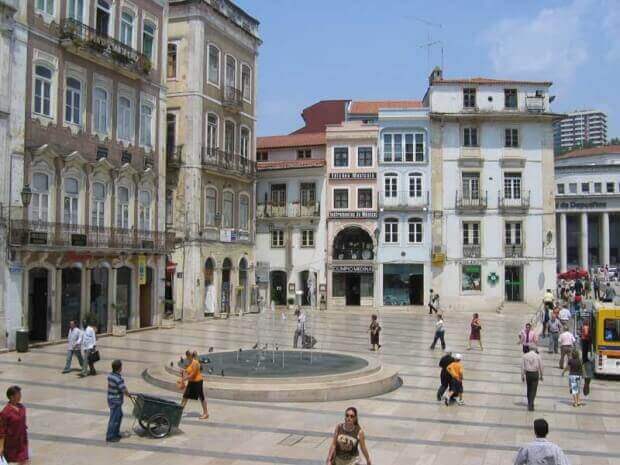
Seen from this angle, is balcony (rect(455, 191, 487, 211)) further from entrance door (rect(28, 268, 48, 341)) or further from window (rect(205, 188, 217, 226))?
entrance door (rect(28, 268, 48, 341))

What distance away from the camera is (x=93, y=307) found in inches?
1198

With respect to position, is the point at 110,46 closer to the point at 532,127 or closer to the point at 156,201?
the point at 156,201

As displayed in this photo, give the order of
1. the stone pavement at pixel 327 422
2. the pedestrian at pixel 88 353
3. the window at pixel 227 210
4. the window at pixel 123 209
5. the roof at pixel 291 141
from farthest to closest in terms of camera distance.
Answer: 1. the roof at pixel 291 141
2. the window at pixel 227 210
3. the window at pixel 123 209
4. the pedestrian at pixel 88 353
5. the stone pavement at pixel 327 422

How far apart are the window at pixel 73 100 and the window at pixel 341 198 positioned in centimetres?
2450

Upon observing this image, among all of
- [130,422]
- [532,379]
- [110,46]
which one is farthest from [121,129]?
[532,379]

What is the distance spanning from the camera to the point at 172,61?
4003cm

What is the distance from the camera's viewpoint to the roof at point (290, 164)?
5034cm

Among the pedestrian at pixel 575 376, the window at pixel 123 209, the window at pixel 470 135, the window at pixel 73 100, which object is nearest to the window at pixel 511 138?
the window at pixel 470 135

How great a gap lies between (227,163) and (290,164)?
374 inches

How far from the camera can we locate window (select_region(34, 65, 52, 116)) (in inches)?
1061

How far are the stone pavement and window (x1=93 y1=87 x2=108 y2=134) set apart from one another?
10949 millimetres

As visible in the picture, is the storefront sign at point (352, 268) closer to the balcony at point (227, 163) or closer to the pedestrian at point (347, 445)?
the balcony at point (227, 163)

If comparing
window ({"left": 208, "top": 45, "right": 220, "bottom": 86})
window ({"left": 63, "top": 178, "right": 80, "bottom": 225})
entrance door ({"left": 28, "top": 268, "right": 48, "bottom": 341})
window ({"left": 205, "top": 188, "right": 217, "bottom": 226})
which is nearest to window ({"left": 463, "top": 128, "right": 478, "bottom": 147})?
window ({"left": 208, "top": 45, "right": 220, "bottom": 86})

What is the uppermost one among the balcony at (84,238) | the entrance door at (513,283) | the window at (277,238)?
the window at (277,238)
